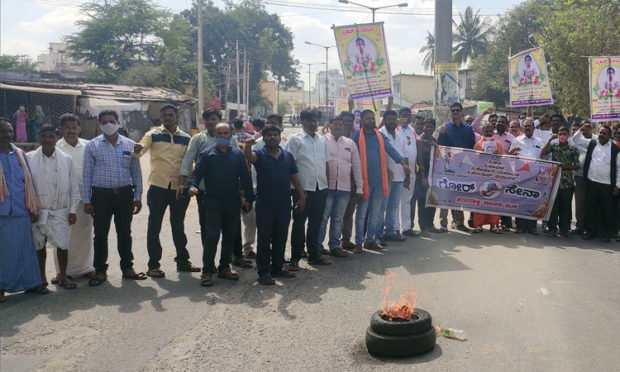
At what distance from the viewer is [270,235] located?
6309 mm

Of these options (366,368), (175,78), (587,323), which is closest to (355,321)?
(366,368)

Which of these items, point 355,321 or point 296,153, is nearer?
point 355,321

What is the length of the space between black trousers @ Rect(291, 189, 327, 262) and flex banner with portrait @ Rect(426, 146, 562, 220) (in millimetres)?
2691

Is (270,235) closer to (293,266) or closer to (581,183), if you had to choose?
(293,266)

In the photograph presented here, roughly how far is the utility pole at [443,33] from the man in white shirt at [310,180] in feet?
30.6

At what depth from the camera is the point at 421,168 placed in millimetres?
9219

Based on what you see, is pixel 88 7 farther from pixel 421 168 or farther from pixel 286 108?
pixel 286 108

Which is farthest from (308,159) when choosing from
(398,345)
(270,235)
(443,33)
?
(443,33)

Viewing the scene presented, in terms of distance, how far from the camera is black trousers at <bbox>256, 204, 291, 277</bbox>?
20.5 feet

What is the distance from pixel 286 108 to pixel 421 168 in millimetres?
101983

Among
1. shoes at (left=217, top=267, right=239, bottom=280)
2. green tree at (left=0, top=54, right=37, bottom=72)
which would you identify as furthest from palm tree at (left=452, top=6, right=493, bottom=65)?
shoes at (left=217, top=267, right=239, bottom=280)

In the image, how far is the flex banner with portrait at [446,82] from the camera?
1516 cm

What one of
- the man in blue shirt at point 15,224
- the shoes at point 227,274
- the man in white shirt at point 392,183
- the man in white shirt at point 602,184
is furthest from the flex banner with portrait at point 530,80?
the man in blue shirt at point 15,224

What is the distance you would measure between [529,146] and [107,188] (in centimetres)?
658
